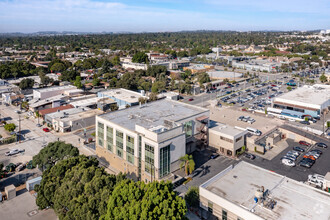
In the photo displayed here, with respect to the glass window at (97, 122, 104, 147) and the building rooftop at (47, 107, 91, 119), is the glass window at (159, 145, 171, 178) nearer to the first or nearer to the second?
the glass window at (97, 122, 104, 147)

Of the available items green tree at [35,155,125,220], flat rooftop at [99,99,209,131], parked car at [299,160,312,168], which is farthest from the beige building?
green tree at [35,155,125,220]

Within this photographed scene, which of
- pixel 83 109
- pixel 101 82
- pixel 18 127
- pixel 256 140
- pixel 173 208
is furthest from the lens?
pixel 101 82

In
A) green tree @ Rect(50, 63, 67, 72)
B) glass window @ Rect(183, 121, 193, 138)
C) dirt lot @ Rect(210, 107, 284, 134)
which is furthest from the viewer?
green tree @ Rect(50, 63, 67, 72)

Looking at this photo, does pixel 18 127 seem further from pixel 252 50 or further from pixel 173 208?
pixel 252 50

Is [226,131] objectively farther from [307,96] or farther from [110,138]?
[307,96]

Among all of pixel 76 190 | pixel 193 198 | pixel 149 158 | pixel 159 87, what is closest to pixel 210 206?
pixel 193 198

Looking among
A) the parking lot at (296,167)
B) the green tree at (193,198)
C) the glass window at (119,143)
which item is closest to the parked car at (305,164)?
the parking lot at (296,167)

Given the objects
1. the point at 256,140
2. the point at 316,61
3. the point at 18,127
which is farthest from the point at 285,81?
the point at 18,127
